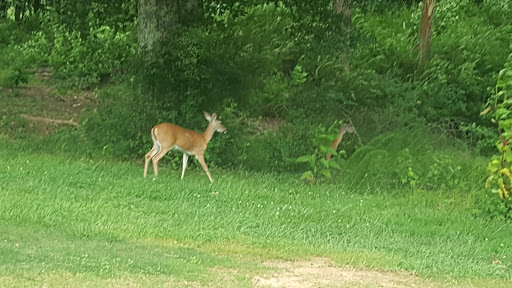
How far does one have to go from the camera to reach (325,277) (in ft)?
24.8

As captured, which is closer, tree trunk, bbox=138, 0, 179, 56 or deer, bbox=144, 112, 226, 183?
deer, bbox=144, 112, 226, 183

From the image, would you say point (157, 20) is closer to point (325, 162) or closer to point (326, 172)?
point (325, 162)

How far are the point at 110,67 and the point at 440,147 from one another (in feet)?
31.0

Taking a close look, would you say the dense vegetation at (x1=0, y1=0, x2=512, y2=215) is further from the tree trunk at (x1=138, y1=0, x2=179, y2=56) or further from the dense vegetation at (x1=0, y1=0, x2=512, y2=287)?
the tree trunk at (x1=138, y1=0, x2=179, y2=56)

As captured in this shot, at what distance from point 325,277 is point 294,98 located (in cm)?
784

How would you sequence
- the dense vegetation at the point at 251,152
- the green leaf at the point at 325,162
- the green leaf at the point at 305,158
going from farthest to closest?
the green leaf at the point at 305,158 < the green leaf at the point at 325,162 < the dense vegetation at the point at 251,152

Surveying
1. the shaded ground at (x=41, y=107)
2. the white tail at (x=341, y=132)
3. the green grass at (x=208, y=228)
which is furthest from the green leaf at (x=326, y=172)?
the shaded ground at (x=41, y=107)

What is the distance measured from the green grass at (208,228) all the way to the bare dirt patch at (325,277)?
0.20 metres

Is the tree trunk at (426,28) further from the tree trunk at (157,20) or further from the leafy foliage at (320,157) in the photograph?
the tree trunk at (157,20)

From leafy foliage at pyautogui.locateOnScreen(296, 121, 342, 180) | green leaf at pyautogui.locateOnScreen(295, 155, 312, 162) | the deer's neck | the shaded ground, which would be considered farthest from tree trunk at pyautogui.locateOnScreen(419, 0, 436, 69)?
the deer's neck

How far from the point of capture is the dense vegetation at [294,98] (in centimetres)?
1303

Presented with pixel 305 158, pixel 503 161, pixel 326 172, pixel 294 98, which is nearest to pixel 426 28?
pixel 294 98

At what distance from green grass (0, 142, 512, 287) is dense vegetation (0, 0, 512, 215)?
789 millimetres

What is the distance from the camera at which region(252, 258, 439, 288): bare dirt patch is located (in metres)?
7.27
